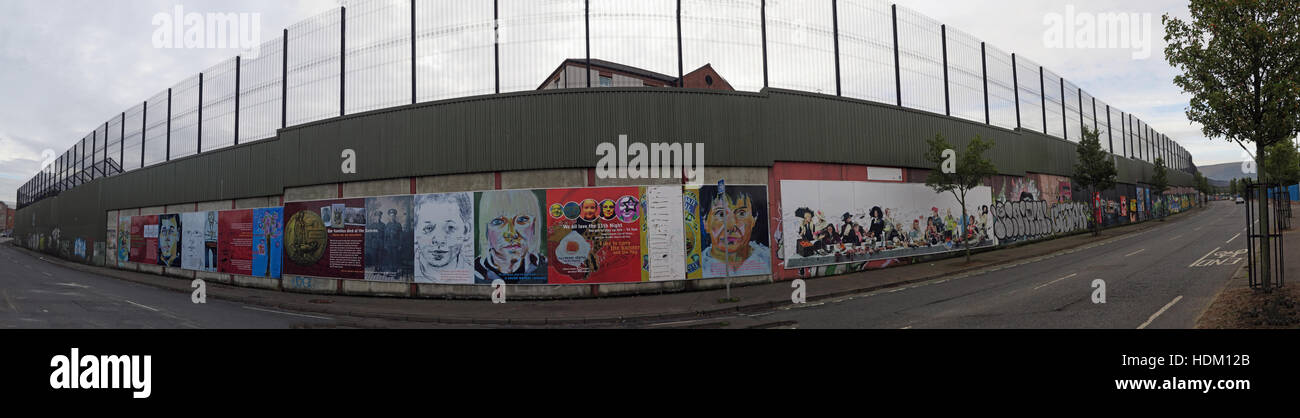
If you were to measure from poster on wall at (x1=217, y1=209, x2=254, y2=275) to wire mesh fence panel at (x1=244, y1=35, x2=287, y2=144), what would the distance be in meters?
3.51

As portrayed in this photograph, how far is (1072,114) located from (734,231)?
33010mm

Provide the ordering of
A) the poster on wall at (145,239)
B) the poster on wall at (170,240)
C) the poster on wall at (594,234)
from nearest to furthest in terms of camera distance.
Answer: the poster on wall at (594,234), the poster on wall at (170,240), the poster on wall at (145,239)

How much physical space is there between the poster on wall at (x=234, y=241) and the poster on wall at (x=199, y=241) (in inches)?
28.7

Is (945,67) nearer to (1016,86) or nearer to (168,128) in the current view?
(1016,86)

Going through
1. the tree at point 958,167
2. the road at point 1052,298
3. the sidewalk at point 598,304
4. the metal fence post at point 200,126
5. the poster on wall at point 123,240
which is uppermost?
the metal fence post at point 200,126

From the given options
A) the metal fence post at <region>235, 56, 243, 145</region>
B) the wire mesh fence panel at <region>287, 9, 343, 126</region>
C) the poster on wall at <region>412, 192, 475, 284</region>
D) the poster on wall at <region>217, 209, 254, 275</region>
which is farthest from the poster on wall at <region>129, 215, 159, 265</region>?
the poster on wall at <region>412, 192, 475, 284</region>

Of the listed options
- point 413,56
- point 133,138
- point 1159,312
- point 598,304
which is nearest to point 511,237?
point 598,304

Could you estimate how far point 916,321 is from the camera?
8508 mm

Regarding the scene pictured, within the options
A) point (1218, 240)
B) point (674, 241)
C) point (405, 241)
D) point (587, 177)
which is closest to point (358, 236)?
point (405, 241)

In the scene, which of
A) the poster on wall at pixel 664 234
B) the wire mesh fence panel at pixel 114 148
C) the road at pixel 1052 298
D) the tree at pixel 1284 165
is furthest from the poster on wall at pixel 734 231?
the wire mesh fence panel at pixel 114 148

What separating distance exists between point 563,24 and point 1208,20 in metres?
15.8

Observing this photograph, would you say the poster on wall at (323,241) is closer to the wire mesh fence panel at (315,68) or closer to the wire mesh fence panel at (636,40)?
the wire mesh fence panel at (315,68)

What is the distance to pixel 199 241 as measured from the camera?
2227 centimetres

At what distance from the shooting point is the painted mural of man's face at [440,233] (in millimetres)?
14805
